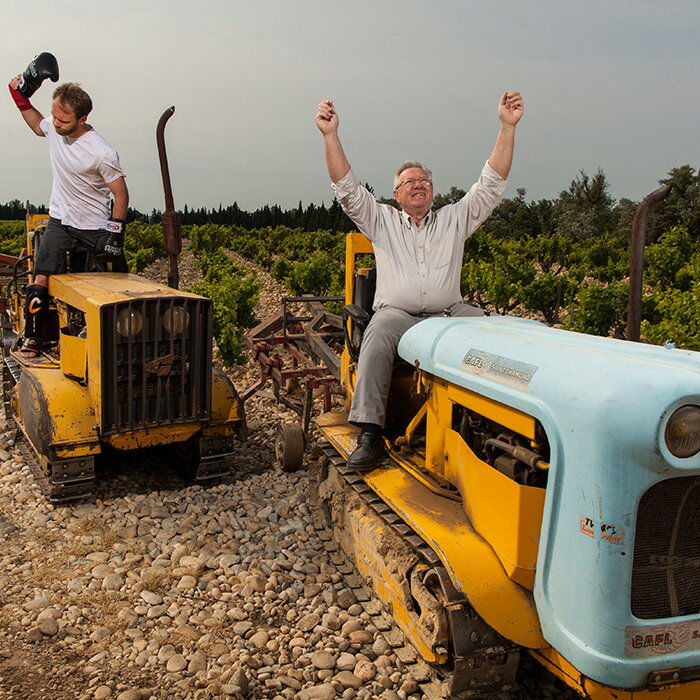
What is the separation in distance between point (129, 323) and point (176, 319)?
0.34 metres

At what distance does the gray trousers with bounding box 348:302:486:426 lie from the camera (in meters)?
3.74

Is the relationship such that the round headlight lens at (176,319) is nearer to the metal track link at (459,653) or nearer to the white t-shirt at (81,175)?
the white t-shirt at (81,175)

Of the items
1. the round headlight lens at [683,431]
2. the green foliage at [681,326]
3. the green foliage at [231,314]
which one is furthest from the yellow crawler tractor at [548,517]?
the green foliage at [231,314]

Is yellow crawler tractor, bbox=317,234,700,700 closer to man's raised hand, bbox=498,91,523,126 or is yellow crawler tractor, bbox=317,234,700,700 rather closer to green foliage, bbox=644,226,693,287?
man's raised hand, bbox=498,91,523,126

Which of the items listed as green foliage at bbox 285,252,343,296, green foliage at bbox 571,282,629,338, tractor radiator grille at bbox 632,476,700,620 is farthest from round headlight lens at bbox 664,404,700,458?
green foliage at bbox 285,252,343,296

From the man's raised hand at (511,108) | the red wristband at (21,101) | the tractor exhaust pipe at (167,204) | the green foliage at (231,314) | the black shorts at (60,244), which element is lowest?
the green foliage at (231,314)

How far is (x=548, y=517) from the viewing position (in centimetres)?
242

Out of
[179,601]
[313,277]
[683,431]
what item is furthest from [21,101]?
[313,277]

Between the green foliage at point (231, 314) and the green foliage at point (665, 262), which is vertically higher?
the green foliage at point (665, 262)

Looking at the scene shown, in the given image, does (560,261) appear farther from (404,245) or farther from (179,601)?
→ (179,601)

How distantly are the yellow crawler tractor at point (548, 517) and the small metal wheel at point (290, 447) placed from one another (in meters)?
2.03

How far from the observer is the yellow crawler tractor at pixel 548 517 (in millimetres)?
Answer: 2158

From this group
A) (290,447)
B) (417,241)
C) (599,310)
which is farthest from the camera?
(599,310)

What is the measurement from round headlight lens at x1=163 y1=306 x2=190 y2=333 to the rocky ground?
127 centimetres
